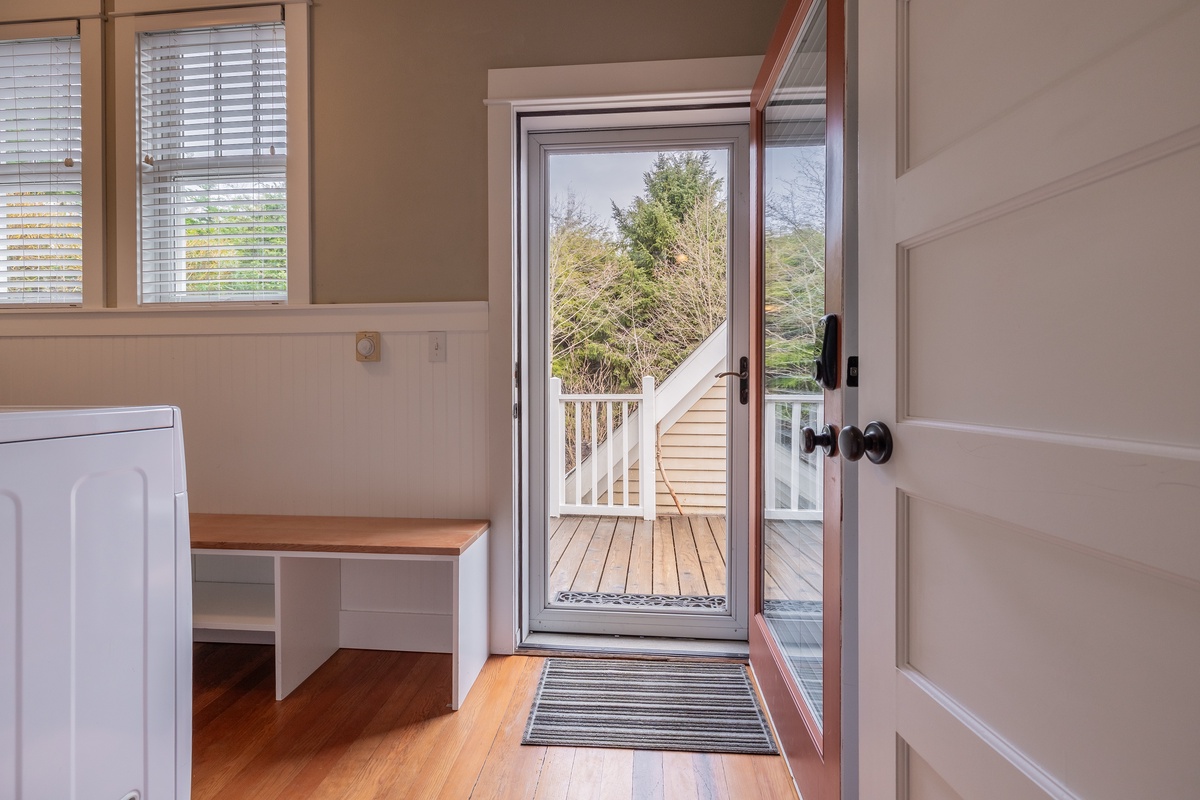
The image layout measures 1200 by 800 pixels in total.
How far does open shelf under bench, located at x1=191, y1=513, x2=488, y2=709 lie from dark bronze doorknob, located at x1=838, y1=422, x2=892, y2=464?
1.27m

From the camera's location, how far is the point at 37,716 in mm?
783

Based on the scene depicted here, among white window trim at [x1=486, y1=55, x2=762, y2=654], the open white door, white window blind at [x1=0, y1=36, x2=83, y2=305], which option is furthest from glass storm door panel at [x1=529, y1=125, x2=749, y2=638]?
white window blind at [x1=0, y1=36, x2=83, y2=305]

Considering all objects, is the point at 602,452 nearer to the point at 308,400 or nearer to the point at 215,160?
the point at 308,400

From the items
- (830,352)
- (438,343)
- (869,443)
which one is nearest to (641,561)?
(438,343)

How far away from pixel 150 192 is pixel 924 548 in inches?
113

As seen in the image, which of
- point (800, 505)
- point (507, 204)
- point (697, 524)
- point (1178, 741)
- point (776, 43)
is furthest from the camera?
point (697, 524)

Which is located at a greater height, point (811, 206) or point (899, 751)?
point (811, 206)

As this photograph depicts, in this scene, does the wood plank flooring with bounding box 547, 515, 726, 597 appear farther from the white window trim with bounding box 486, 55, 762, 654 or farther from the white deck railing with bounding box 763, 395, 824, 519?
the white deck railing with bounding box 763, 395, 824, 519

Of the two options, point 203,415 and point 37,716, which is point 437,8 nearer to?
point 203,415

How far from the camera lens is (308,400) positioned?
2229 mm

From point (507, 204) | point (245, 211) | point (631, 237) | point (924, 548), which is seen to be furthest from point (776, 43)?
point (245, 211)

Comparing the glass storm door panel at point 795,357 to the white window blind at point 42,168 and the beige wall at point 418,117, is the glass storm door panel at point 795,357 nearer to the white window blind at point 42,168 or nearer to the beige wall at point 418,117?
the beige wall at point 418,117

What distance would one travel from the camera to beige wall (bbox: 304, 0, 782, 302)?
2.09m

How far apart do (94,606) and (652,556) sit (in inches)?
94.3
